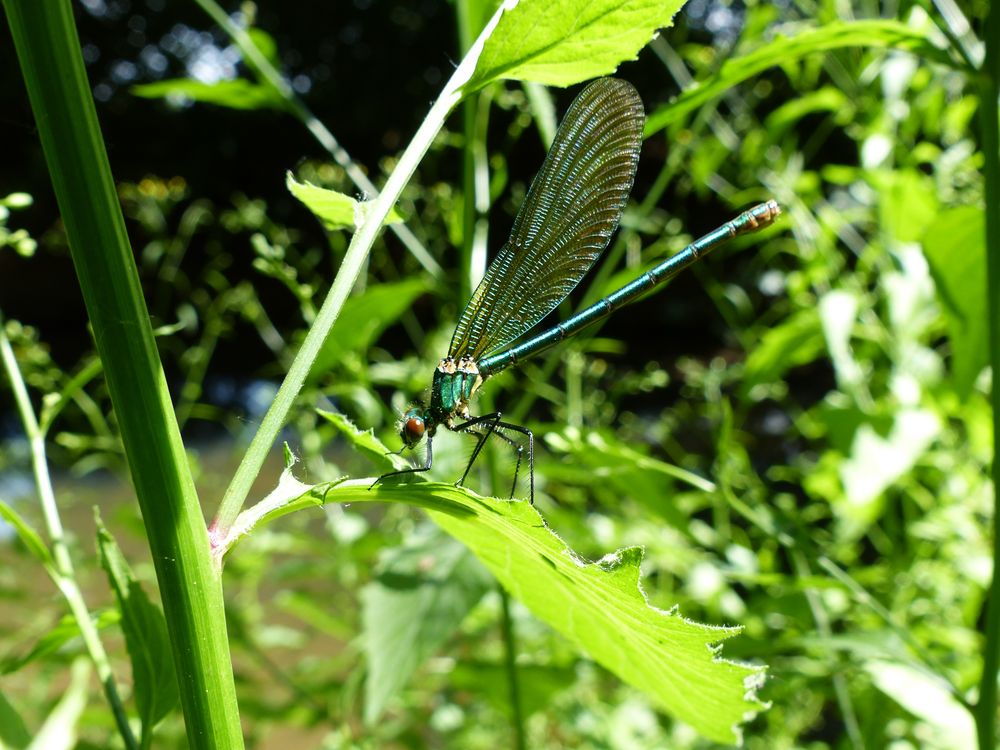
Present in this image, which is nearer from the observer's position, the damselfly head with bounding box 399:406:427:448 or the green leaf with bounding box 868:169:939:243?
the damselfly head with bounding box 399:406:427:448

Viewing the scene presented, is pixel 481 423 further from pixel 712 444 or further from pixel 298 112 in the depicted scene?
pixel 712 444

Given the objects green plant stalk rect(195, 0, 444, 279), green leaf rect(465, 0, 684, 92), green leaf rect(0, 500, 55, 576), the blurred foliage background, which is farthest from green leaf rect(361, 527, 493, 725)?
green leaf rect(465, 0, 684, 92)

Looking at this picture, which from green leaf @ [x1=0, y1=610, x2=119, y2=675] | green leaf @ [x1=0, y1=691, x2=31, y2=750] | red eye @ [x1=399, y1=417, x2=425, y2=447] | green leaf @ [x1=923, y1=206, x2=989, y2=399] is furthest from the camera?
red eye @ [x1=399, y1=417, x2=425, y2=447]

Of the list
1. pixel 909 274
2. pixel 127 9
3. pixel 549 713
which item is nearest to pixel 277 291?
pixel 127 9

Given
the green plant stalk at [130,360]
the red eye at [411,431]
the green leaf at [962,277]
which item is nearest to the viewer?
the green plant stalk at [130,360]

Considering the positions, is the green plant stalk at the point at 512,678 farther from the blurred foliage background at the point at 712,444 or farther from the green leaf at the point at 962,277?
the green leaf at the point at 962,277

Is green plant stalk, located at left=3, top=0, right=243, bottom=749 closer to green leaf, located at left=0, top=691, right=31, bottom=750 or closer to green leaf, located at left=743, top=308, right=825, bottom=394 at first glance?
green leaf, located at left=0, top=691, right=31, bottom=750

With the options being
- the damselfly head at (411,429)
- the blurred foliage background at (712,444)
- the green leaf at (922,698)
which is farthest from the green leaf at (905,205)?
the damselfly head at (411,429)
